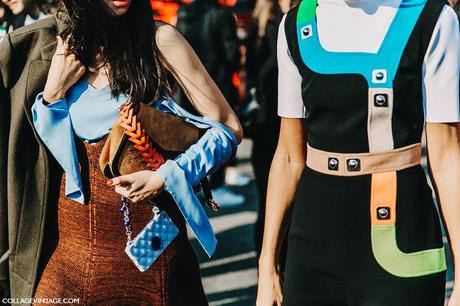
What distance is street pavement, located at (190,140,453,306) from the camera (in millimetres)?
6828

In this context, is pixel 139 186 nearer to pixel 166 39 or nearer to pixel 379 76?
pixel 166 39

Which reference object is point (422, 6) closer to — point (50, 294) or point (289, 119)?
point (289, 119)

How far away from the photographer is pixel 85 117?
353 centimetres

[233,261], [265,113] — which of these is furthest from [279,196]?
[233,261]

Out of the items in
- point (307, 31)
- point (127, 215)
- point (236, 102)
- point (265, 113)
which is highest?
point (307, 31)

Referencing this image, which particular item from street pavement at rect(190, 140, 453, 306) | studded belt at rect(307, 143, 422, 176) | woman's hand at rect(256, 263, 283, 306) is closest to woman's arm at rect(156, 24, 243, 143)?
woman's hand at rect(256, 263, 283, 306)

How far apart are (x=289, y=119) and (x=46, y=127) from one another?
0.83 meters

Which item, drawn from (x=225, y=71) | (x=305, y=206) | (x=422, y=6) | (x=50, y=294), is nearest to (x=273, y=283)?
(x=305, y=206)

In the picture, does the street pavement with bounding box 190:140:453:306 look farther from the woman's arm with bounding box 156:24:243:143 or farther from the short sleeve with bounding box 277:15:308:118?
the short sleeve with bounding box 277:15:308:118

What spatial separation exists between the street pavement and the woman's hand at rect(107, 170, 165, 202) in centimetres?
329

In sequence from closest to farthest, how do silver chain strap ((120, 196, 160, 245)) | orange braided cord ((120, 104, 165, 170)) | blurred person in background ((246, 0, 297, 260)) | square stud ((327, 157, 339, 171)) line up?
1. square stud ((327, 157, 339, 171))
2. orange braided cord ((120, 104, 165, 170))
3. silver chain strap ((120, 196, 160, 245))
4. blurred person in background ((246, 0, 297, 260))

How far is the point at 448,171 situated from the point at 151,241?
40.1 inches

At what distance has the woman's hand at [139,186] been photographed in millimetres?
3412

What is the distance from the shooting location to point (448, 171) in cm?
304
